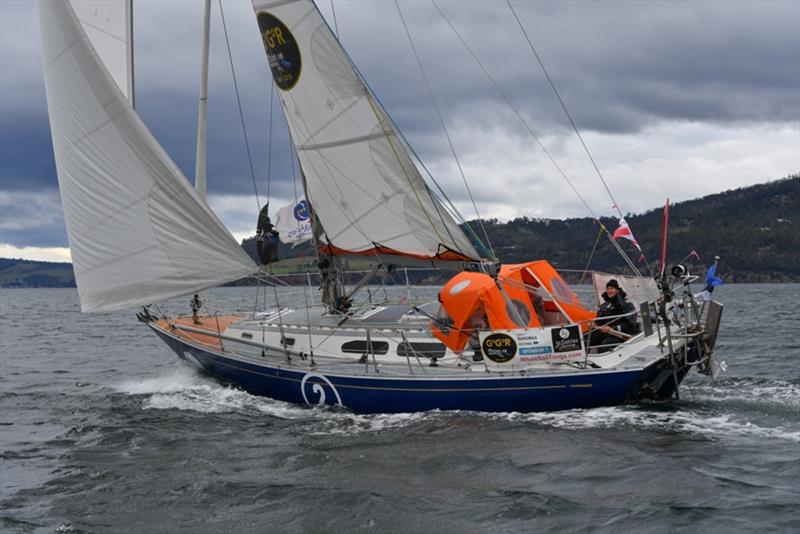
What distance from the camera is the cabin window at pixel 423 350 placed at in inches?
618

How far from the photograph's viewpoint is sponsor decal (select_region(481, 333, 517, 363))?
46.8ft

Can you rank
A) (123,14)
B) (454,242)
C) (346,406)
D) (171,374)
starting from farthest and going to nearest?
(171,374) < (123,14) < (454,242) < (346,406)

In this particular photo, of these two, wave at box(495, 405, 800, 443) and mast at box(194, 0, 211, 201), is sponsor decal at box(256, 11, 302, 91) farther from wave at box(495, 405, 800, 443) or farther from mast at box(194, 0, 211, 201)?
wave at box(495, 405, 800, 443)

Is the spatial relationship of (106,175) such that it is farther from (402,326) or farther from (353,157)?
(402,326)

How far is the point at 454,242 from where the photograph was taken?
16.9m

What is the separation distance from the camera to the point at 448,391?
14.4 metres

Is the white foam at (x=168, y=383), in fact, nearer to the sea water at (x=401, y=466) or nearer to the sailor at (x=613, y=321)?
the sea water at (x=401, y=466)

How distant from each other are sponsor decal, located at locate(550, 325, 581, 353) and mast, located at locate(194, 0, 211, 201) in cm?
1069

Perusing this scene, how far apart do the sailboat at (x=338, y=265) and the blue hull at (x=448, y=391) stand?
0.09ft

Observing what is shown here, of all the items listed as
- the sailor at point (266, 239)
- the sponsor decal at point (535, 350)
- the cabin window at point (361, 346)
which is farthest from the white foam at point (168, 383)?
the sponsor decal at point (535, 350)

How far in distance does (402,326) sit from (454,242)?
218 cm

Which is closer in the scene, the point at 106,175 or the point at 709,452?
the point at 709,452

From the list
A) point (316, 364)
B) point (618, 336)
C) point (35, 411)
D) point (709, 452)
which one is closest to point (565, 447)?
point (709, 452)

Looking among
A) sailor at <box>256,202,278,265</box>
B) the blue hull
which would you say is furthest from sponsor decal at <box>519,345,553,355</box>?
sailor at <box>256,202,278,265</box>
